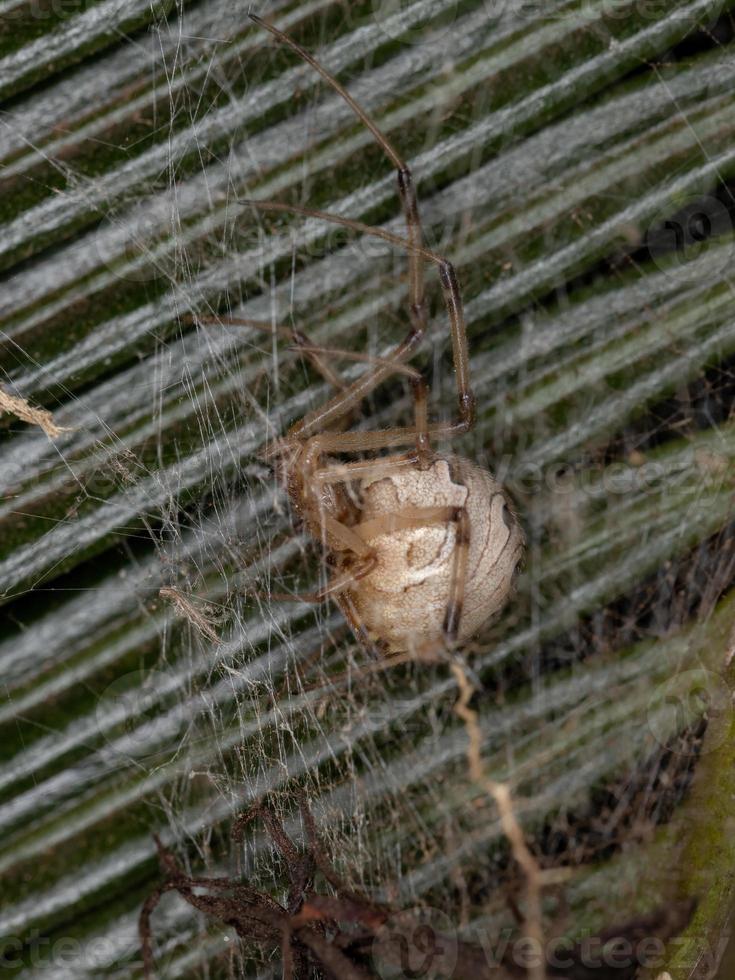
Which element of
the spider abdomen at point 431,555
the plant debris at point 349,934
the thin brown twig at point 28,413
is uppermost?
the thin brown twig at point 28,413

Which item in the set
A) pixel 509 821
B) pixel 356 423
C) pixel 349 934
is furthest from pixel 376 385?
pixel 349 934

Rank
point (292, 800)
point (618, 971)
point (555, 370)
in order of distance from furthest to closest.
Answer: point (555, 370) < point (292, 800) < point (618, 971)

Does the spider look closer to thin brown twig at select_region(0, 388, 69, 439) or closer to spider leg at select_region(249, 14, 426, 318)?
spider leg at select_region(249, 14, 426, 318)

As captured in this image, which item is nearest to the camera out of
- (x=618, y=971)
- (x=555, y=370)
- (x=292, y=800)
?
(x=618, y=971)

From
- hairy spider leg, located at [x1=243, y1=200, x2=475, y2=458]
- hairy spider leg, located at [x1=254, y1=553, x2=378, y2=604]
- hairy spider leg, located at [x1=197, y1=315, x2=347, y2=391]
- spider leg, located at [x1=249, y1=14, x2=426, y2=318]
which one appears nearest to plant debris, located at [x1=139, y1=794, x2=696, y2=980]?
hairy spider leg, located at [x1=254, y1=553, x2=378, y2=604]

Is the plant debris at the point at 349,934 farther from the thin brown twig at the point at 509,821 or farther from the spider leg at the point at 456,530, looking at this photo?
the spider leg at the point at 456,530

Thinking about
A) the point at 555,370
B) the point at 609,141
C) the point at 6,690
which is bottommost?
the point at 6,690

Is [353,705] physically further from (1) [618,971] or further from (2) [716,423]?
(2) [716,423]

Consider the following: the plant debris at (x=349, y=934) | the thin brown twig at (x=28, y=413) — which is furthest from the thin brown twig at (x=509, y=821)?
the thin brown twig at (x=28, y=413)

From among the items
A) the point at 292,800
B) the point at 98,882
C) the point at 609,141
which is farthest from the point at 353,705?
the point at 609,141
